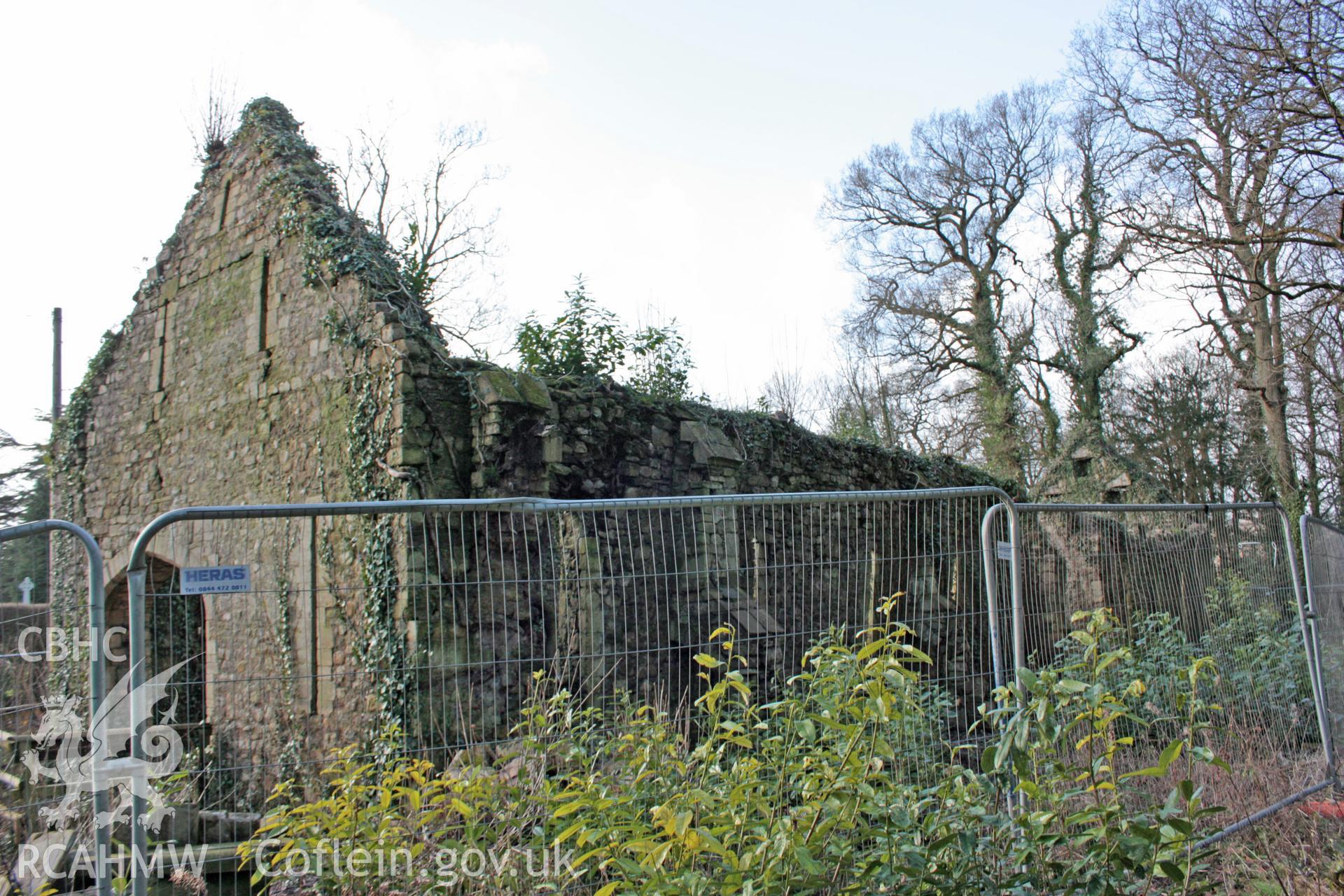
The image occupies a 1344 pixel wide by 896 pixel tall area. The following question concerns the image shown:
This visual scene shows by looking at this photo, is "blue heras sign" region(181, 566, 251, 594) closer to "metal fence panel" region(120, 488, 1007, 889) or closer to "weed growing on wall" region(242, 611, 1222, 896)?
"metal fence panel" region(120, 488, 1007, 889)

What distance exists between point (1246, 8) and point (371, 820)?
24.7ft

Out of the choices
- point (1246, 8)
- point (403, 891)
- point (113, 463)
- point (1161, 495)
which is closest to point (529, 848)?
point (403, 891)

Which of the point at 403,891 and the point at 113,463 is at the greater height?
the point at 113,463

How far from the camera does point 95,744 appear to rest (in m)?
2.57

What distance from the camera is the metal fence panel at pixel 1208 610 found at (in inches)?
170

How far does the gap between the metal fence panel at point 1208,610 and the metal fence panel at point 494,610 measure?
41 cm

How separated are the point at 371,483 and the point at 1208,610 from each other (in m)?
5.59

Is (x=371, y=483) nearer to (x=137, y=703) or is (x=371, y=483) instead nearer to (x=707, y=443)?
(x=707, y=443)

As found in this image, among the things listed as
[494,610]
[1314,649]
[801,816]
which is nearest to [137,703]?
[801,816]

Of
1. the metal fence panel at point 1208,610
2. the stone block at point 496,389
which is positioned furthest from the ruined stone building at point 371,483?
the metal fence panel at point 1208,610

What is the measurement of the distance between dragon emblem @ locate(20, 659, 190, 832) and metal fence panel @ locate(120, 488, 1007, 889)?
15 cm

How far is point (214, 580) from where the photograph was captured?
110 inches

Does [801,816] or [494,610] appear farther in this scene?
[494,610]

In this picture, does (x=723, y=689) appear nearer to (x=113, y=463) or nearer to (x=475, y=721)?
(x=475, y=721)
